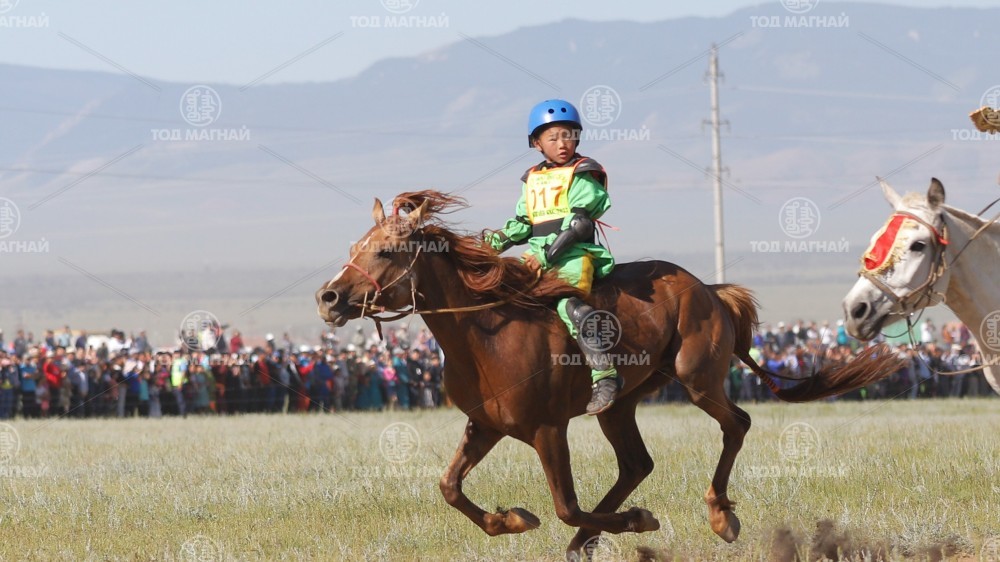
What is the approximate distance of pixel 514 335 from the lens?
26.4 feet

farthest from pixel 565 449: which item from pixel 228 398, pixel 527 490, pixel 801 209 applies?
pixel 228 398

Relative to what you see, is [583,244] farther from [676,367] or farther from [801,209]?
[801,209]

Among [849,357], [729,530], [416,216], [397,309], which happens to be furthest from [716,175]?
[397,309]

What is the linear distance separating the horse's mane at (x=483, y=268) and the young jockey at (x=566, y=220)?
105 millimetres

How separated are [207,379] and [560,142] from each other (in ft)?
65.5

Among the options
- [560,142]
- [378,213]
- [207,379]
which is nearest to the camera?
[378,213]

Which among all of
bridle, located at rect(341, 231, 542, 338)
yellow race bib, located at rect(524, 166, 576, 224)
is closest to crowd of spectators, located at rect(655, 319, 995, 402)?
yellow race bib, located at rect(524, 166, 576, 224)

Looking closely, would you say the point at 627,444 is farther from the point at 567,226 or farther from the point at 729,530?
the point at 567,226

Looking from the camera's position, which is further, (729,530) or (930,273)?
(729,530)

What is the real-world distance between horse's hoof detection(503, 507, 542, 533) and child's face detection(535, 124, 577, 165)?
90.7 inches

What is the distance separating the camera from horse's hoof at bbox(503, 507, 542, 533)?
7.98m

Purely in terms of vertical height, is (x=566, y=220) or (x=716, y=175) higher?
(x=716, y=175)

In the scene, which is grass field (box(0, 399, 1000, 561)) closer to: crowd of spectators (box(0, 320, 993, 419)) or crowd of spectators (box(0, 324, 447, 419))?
crowd of spectators (box(0, 324, 447, 419))

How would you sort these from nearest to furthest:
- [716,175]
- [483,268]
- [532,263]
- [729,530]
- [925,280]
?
[925,280] → [483,268] → [532,263] → [729,530] → [716,175]
